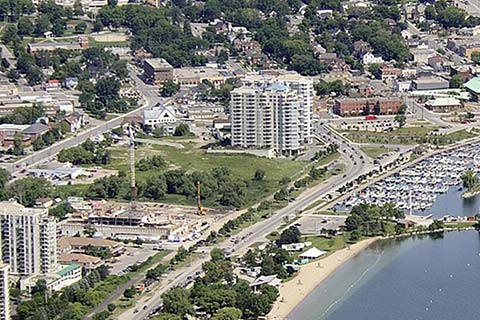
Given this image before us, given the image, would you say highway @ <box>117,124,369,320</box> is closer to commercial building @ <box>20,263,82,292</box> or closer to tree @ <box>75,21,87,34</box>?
commercial building @ <box>20,263,82,292</box>

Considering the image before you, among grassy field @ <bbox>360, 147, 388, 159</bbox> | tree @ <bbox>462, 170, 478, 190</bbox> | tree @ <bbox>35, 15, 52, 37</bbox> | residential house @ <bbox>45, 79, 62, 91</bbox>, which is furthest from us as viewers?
tree @ <bbox>35, 15, 52, 37</bbox>

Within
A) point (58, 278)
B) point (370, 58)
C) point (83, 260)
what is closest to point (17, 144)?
point (83, 260)

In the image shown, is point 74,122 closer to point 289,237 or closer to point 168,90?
point 168,90

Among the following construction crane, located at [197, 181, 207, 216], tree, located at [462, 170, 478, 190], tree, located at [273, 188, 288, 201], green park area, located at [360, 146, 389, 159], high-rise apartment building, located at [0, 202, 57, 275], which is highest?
high-rise apartment building, located at [0, 202, 57, 275]

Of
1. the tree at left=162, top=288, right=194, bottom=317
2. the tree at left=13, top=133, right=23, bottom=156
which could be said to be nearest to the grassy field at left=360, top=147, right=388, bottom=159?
the tree at left=13, top=133, right=23, bottom=156

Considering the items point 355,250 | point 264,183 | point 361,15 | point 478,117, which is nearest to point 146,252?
point 355,250

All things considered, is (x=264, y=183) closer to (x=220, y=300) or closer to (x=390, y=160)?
(x=390, y=160)

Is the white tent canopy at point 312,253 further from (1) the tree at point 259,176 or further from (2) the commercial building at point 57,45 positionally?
(2) the commercial building at point 57,45
